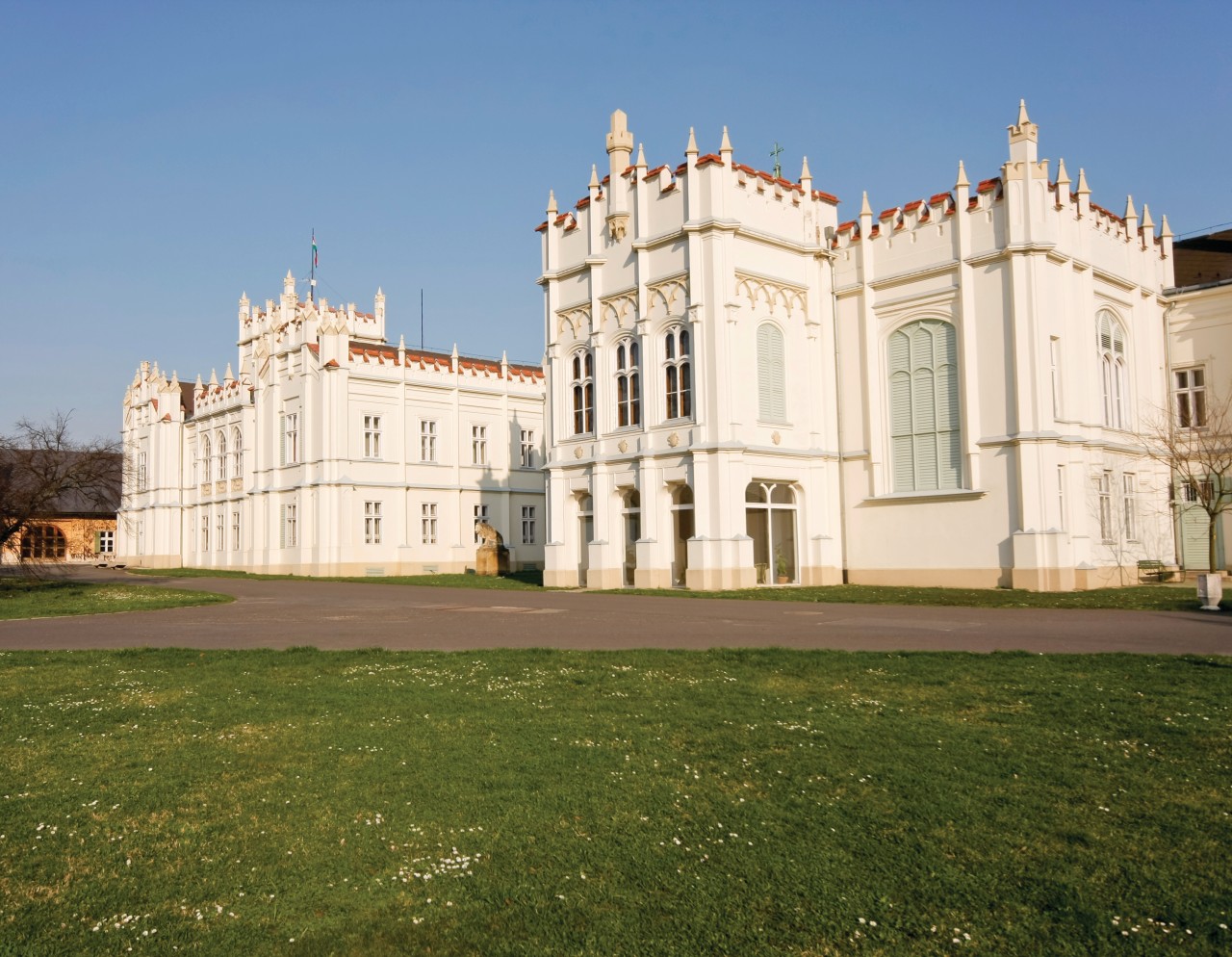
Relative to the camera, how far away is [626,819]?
6250 mm

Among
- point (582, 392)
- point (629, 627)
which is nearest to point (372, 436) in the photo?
point (582, 392)

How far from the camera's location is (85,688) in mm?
11234

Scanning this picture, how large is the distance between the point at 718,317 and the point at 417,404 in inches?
1016

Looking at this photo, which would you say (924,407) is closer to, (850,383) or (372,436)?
(850,383)

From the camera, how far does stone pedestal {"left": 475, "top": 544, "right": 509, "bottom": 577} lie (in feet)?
150

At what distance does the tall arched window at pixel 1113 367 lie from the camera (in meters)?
32.2

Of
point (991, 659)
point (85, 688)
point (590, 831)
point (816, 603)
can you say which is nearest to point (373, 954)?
point (590, 831)

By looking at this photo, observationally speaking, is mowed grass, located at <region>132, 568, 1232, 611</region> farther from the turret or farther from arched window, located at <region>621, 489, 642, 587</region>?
the turret

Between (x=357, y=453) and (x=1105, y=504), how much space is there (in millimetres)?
33574

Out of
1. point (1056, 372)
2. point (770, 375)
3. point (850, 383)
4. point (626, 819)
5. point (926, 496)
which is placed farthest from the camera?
point (850, 383)

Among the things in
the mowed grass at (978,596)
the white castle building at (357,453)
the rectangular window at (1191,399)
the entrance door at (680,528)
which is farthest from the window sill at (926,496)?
the white castle building at (357,453)

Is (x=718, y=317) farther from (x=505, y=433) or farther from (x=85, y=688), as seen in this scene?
(x=505, y=433)

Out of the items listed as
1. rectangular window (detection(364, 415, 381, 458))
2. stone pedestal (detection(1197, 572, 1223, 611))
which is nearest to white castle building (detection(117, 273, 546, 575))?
rectangular window (detection(364, 415, 381, 458))

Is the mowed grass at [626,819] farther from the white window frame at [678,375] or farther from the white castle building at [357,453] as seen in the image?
the white castle building at [357,453]
